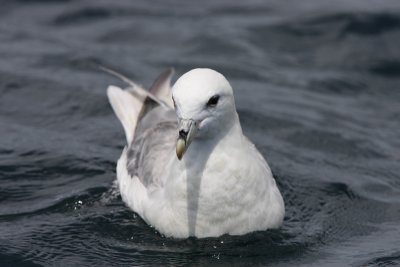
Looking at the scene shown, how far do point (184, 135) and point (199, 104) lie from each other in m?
0.22

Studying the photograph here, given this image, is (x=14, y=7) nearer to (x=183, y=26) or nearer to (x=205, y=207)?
(x=183, y=26)

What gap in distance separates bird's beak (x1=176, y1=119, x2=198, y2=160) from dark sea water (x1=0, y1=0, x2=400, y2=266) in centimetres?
103

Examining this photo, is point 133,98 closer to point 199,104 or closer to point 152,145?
point 152,145

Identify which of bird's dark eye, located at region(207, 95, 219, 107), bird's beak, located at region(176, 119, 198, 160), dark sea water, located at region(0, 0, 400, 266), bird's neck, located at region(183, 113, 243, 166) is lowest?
dark sea water, located at region(0, 0, 400, 266)

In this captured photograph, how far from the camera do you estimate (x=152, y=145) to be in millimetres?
7480

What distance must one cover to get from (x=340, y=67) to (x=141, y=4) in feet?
10.9

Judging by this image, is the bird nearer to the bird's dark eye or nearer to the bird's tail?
the bird's dark eye

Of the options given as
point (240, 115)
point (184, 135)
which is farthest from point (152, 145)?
point (240, 115)

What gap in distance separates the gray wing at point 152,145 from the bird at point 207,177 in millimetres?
18

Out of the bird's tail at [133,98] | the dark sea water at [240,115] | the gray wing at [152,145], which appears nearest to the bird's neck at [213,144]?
the gray wing at [152,145]

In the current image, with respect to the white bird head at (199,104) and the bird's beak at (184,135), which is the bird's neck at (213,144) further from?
the bird's beak at (184,135)

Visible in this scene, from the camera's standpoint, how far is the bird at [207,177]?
5.88m

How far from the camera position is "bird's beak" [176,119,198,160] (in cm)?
578

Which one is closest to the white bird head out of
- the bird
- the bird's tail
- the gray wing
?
the bird
